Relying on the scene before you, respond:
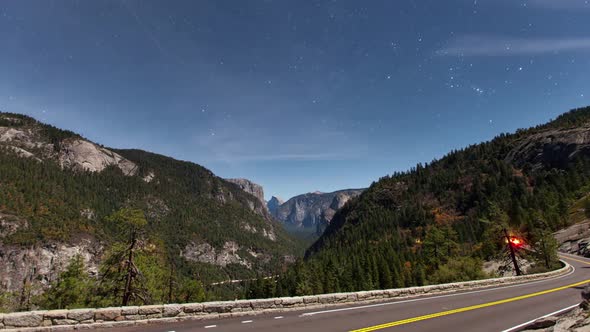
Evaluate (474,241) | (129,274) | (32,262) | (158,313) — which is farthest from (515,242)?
(32,262)

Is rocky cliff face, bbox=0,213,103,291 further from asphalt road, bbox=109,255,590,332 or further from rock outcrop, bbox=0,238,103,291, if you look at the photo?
asphalt road, bbox=109,255,590,332

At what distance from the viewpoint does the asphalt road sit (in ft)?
41.7

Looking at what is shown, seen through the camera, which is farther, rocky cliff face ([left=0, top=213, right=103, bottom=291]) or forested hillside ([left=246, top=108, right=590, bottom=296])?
rocky cliff face ([left=0, top=213, right=103, bottom=291])

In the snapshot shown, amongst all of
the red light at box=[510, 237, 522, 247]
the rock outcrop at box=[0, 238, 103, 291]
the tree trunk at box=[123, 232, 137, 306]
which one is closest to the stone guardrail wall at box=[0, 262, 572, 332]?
the tree trunk at box=[123, 232, 137, 306]

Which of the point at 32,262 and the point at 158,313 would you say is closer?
the point at 158,313

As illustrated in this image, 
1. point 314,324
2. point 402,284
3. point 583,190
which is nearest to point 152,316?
point 314,324

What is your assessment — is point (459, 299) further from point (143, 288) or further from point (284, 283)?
point (284, 283)

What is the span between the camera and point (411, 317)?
15.1 metres

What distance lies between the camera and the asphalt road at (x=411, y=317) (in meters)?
12.7

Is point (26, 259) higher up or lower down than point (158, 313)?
higher up

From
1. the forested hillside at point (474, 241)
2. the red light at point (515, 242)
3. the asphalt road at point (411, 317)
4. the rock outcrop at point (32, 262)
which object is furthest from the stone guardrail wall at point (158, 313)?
the rock outcrop at point (32, 262)

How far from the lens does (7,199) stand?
180 m

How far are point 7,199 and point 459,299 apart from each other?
244 meters

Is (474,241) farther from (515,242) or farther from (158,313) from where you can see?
(158,313)
